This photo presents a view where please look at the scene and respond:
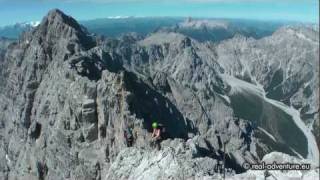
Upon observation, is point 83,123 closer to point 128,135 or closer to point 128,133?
point 128,133

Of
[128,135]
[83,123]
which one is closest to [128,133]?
[128,135]

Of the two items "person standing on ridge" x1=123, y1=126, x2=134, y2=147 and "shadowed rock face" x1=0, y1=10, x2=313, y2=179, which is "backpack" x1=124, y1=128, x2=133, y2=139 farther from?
"shadowed rock face" x1=0, y1=10, x2=313, y2=179

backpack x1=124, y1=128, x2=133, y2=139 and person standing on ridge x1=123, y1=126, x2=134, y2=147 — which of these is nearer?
person standing on ridge x1=123, y1=126, x2=134, y2=147

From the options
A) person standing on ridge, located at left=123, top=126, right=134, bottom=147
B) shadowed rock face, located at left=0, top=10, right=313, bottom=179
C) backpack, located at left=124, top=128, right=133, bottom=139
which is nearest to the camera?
shadowed rock face, located at left=0, top=10, right=313, bottom=179

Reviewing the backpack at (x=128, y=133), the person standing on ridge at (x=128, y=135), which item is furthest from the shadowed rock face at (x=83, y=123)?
the backpack at (x=128, y=133)

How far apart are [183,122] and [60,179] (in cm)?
5609

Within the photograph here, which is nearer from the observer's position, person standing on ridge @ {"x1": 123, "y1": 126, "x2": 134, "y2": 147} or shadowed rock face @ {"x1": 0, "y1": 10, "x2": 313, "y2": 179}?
shadowed rock face @ {"x1": 0, "y1": 10, "x2": 313, "y2": 179}

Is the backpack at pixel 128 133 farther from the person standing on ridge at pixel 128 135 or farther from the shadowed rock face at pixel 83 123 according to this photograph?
the shadowed rock face at pixel 83 123

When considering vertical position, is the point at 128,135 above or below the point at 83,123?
above

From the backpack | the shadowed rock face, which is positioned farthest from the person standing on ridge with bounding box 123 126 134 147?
the shadowed rock face

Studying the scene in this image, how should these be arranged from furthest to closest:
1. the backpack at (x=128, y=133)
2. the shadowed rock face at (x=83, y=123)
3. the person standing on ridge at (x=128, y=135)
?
the backpack at (x=128, y=133), the person standing on ridge at (x=128, y=135), the shadowed rock face at (x=83, y=123)

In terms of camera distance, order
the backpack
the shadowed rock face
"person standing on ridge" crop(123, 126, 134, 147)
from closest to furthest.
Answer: the shadowed rock face
"person standing on ridge" crop(123, 126, 134, 147)
the backpack

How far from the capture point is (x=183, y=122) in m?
162

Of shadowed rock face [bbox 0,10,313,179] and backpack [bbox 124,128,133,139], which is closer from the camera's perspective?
shadowed rock face [bbox 0,10,313,179]
